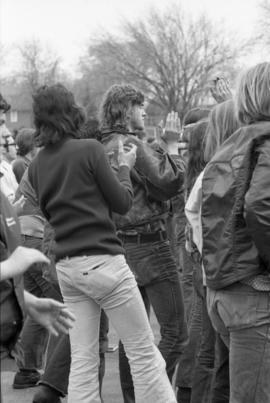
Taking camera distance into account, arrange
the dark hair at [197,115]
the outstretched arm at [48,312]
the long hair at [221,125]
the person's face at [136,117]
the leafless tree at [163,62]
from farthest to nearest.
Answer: the leafless tree at [163,62] < the dark hair at [197,115] < the person's face at [136,117] < the long hair at [221,125] < the outstretched arm at [48,312]

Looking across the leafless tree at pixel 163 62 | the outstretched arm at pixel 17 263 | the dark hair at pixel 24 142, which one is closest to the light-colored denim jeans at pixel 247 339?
the outstretched arm at pixel 17 263

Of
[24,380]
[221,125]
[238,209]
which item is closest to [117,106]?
[221,125]

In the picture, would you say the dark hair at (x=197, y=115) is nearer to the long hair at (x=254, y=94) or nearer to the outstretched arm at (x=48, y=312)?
the long hair at (x=254, y=94)

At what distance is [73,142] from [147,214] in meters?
0.91

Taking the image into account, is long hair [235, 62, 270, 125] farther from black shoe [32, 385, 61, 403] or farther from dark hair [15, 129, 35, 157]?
dark hair [15, 129, 35, 157]

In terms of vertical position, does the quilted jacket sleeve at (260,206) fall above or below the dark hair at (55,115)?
below

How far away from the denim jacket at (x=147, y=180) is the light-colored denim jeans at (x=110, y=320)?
640 millimetres

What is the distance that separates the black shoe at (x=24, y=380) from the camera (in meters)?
5.48

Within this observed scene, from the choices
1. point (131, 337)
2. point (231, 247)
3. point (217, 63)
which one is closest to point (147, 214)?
point (131, 337)

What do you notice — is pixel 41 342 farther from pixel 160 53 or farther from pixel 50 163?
pixel 160 53

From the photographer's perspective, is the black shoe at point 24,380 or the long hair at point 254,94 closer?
the long hair at point 254,94

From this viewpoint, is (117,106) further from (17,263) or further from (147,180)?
(17,263)

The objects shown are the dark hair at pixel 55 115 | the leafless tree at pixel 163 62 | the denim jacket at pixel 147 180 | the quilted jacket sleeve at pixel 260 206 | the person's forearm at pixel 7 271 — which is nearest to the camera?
the person's forearm at pixel 7 271

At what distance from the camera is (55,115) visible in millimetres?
3799
